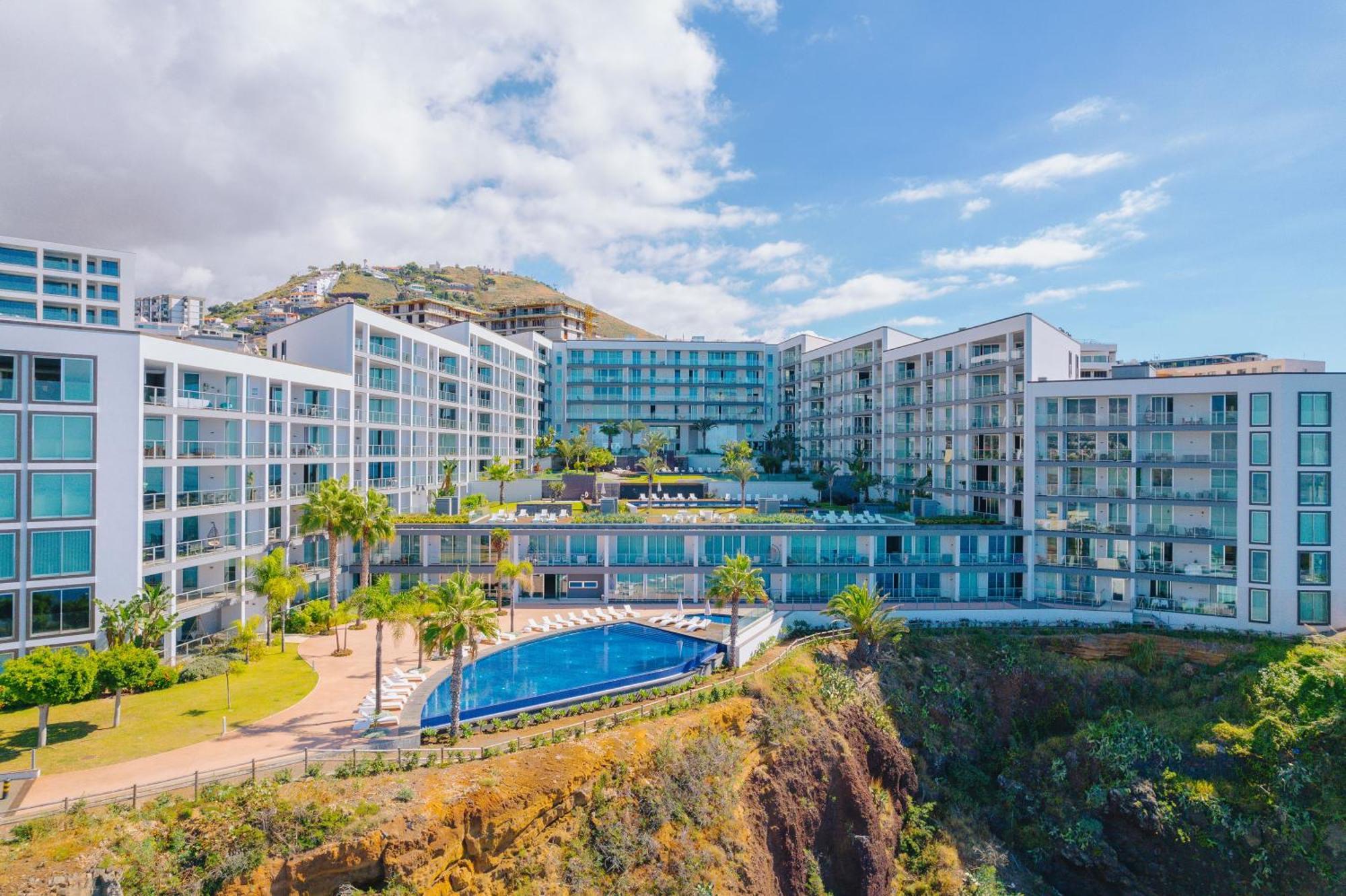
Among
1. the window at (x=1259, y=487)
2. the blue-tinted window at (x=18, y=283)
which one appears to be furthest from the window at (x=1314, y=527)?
the blue-tinted window at (x=18, y=283)

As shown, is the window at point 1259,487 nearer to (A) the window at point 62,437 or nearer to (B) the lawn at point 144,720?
(B) the lawn at point 144,720

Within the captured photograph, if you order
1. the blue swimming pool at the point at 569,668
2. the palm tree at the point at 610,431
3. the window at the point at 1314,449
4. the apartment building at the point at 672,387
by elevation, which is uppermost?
the apartment building at the point at 672,387

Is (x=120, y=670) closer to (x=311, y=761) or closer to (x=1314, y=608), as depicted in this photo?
(x=311, y=761)

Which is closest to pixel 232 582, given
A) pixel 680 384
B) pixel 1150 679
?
pixel 1150 679

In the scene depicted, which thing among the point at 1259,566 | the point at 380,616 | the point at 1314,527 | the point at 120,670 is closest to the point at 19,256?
the point at 120,670

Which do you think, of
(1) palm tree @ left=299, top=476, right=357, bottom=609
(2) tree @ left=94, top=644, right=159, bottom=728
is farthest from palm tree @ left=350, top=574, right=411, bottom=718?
(1) palm tree @ left=299, top=476, right=357, bottom=609
